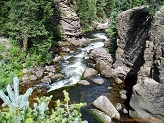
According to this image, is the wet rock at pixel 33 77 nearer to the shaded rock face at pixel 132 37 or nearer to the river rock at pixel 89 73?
the river rock at pixel 89 73

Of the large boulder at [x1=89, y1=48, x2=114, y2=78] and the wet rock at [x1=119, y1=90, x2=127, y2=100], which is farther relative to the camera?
the large boulder at [x1=89, y1=48, x2=114, y2=78]

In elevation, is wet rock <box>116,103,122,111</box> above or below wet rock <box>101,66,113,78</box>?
below

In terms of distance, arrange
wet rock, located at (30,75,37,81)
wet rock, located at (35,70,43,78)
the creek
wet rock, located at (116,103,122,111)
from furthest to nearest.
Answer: wet rock, located at (35,70,43,78) → wet rock, located at (30,75,37,81) → the creek → wet rock, located at (116,103,122,111)

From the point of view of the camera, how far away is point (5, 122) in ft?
15.6

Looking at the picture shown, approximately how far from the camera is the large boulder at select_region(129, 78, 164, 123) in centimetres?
1789

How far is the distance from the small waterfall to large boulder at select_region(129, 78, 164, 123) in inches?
348

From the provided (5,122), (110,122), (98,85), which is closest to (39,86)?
(98,85)

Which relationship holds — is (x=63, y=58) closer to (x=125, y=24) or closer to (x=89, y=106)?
(x=125, y=24)

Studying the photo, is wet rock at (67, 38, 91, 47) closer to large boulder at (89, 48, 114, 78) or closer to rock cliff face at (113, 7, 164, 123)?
large boulder at (89, 48, 114, 78)

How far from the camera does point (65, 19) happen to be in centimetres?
4500

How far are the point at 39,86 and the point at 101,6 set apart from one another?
5870cm

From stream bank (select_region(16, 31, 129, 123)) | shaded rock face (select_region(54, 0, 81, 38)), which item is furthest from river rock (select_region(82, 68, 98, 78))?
shaded rock face (select_region(54, 0, 81, 38))

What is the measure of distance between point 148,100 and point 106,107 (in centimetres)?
391

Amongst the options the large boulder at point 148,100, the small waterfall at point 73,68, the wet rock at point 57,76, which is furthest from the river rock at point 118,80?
the wet rock at point 57,76
